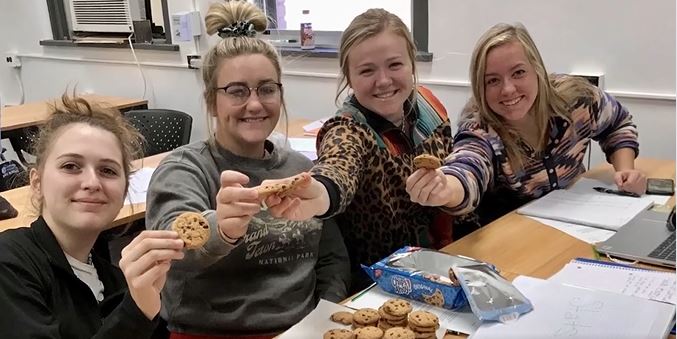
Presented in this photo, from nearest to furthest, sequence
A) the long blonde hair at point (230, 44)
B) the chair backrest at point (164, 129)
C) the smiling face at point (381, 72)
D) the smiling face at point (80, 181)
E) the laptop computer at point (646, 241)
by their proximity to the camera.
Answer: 1. the smiling face at point (80, 181)
2. the laptop computer at point (646, 241)
3. the long blonde hair at point (230, 44)
4. the smiling face at point (381, 72)
5. the chair backrest at point (164, 129)

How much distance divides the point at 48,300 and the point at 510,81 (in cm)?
136

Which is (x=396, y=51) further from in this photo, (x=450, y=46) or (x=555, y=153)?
(x=450, y=46)

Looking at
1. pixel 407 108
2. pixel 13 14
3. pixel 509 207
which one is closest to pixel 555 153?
pixel 509 207

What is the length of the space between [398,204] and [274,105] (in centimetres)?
44

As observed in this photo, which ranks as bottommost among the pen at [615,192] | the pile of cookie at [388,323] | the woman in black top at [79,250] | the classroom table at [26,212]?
the classroom table at [26,212]

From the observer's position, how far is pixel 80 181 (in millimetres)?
1373

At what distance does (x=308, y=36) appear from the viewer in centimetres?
350

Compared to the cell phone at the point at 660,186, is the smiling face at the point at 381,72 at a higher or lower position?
higher

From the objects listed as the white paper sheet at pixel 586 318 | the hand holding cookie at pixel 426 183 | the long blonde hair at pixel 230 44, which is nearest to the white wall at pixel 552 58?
the long blonde hair at pixel 230 44

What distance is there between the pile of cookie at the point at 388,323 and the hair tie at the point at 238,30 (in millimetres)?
798

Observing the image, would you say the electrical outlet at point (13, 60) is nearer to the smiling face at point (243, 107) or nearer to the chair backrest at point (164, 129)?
the chair backrest at point (164, 129)

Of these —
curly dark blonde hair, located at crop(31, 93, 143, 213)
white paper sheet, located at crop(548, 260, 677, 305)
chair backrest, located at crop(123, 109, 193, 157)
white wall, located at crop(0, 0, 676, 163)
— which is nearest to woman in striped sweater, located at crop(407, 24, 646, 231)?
white paper sheet, located at crop(548, 260, 677, 305)

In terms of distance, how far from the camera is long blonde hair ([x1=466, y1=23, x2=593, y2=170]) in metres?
1.92

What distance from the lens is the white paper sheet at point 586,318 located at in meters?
1.12
